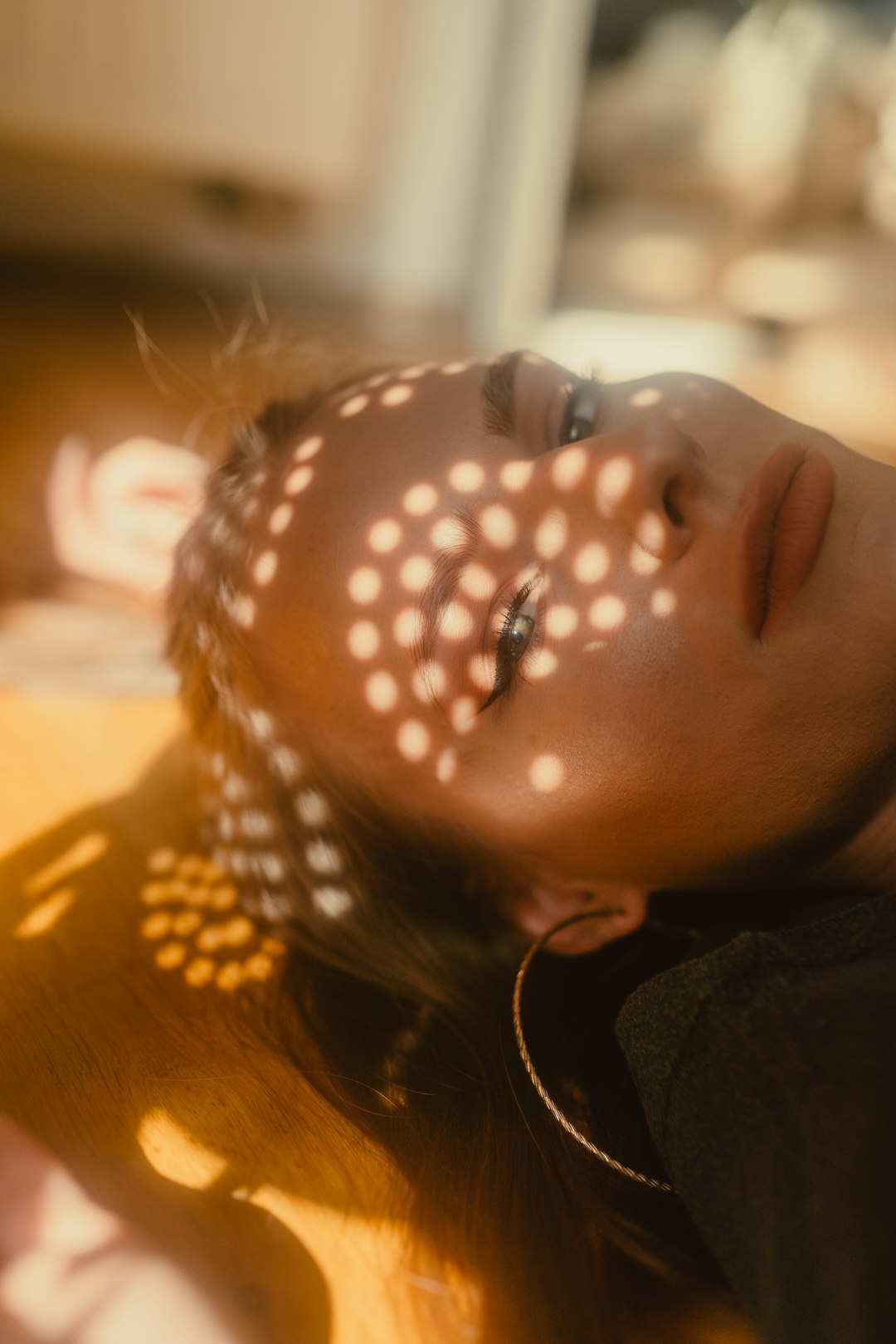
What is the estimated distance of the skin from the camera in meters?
0.74

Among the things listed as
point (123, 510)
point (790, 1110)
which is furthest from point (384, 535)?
point (123, 510)

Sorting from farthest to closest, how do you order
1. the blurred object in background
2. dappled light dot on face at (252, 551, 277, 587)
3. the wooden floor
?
the blurred object in background → dappled light dot on face at (252, 551, 277, 587) → the wooden floor

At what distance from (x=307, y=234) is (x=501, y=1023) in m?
2.40

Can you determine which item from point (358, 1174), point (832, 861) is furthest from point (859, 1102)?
point (358, 1174)

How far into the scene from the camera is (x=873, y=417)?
2303 mm

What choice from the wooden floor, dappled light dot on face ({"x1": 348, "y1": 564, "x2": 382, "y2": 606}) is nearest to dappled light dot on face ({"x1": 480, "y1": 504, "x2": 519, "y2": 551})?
dappled light dot on face ({"x1": 348, "y1": 564, "x2": 382, "y2": 606})

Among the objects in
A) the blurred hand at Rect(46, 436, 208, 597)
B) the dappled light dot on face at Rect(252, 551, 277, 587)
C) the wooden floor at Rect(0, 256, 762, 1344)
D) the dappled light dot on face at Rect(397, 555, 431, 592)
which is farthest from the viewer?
the blurred hand at Rect(46, 436, 208, 597)

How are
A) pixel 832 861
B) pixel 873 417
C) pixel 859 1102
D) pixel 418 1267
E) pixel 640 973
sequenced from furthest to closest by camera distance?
pixel 873 417 < pixel 640 973 < pixel 832 861 < pixel 418 1267 < pixel 859 1102

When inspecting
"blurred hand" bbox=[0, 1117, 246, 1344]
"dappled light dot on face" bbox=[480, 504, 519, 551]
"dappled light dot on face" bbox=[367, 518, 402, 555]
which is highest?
"dappled light dot on face" bbox=[480, 504, 519, 551]

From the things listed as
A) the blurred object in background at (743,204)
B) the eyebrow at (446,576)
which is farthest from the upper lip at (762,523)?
the blurred object in background at (743,204)

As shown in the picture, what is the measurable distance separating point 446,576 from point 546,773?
0.61 ft

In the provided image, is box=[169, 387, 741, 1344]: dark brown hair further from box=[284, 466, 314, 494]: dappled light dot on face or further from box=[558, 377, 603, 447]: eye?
box=[558, 377, 603, 447]: eye

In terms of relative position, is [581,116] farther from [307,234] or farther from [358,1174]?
[358,1174]

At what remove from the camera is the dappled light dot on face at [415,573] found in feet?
2.61
